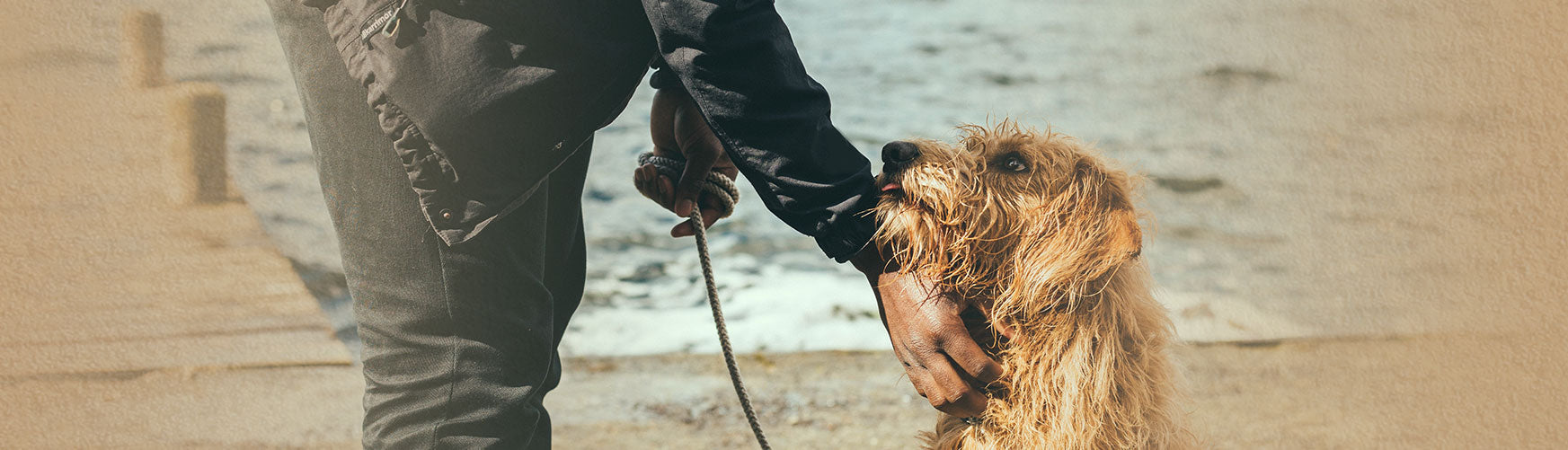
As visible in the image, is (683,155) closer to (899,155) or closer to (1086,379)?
(899,155)

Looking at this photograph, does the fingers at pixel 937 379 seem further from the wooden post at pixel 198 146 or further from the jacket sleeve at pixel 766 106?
the wooden post at pixel 198 146

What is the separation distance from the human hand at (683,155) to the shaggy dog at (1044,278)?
1.11 feet

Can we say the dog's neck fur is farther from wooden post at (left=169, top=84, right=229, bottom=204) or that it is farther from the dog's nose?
wooden post at (left=169, top=84, right=229, bottom=204)

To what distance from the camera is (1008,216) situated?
0.97 metres

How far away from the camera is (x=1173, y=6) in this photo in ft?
13.1

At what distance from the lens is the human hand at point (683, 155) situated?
4.03 ft

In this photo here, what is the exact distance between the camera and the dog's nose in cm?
96

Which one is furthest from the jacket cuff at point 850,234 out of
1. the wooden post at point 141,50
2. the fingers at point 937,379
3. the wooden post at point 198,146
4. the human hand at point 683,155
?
the wooden post at point 141,50

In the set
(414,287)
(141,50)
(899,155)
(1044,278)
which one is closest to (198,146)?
(141,50)

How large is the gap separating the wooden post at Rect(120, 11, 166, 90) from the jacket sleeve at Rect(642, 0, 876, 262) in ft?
8.84

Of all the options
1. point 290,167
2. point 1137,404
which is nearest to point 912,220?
point 1137,404

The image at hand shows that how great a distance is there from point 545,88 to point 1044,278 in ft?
1.63

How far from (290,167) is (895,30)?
8.59ft

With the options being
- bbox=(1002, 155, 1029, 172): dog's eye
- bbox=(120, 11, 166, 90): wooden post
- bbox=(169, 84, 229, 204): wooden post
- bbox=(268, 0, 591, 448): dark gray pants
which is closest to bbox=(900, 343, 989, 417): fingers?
bbox=(1002, 155, 1029, 172): dog's eye
